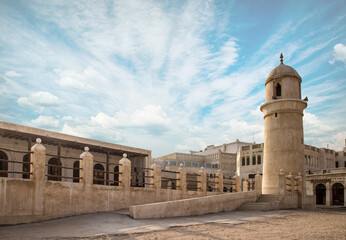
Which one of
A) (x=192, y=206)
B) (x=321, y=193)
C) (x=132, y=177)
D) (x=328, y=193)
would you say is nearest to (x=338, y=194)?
(x=328, y=193)

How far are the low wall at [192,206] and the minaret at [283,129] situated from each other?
2.68m

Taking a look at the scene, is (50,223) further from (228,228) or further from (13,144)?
(13,144)

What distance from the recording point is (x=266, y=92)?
22.3 meters

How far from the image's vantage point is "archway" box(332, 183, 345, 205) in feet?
126

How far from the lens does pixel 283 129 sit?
20656 mm

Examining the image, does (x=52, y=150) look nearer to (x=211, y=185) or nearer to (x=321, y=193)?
(x=211, y=185)

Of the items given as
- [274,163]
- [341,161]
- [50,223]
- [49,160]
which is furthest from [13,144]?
[341,161]

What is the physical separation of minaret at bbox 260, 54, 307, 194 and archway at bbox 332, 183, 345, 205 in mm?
22281

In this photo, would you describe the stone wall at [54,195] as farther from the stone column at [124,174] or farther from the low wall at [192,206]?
the low wall at [192,206]

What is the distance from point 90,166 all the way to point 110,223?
3485 mm

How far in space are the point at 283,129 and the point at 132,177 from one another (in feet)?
36.0

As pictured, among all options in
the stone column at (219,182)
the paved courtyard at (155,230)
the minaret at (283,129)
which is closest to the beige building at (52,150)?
the paved courtyard at (155,230)

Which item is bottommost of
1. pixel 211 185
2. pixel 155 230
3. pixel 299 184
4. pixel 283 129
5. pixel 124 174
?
pixel 211 185

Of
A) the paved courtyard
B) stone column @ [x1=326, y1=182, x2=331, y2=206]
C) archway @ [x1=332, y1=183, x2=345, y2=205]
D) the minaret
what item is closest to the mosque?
the minaret
